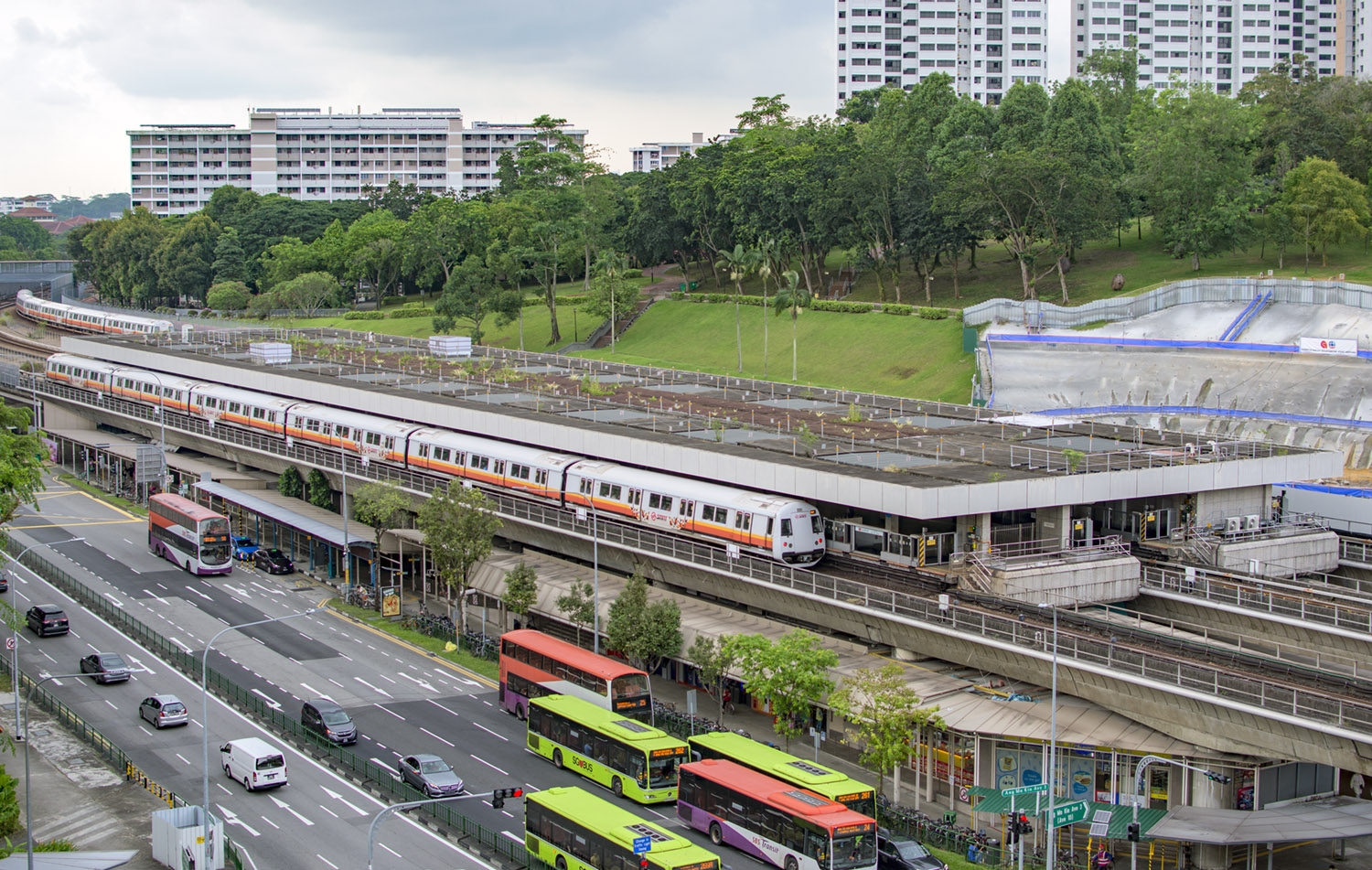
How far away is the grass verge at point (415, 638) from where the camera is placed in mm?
61719

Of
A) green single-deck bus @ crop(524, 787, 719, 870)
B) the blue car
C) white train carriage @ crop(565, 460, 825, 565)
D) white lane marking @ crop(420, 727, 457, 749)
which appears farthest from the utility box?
the blue car

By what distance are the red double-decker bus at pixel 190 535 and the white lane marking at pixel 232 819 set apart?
33729 millimetres

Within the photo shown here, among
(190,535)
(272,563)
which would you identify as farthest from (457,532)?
(190,535)

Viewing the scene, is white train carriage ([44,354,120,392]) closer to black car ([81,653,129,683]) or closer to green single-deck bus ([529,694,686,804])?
black car ([81,653,129,683])

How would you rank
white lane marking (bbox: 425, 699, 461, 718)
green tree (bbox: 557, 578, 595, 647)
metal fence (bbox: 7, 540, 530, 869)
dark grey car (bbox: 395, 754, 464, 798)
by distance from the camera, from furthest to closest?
green tree (bbox: 557, 578, 595, 647)
white lane marking (bbox: 425, 699, 461, 718)
dark grey car (bbox: 395, 754, 464, 798)
metal fence (bbox: 7, 540, 530, 869)

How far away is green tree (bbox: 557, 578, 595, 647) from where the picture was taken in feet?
193

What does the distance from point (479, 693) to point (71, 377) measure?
245ft

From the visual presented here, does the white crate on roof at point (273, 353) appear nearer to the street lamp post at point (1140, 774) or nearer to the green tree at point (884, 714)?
the green tree at point (884, 714)

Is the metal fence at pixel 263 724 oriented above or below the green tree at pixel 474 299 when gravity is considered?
below

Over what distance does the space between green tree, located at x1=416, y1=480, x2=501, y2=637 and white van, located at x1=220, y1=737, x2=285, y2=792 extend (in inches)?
666

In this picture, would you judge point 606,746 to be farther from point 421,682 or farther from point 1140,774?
point 1140,774

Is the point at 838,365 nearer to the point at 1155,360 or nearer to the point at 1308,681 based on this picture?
→ the point at 1155,360

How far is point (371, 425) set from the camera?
83250 millimetres

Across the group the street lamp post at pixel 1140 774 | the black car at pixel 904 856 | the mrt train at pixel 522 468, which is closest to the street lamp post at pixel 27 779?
the mrt train at pixel 522 468
